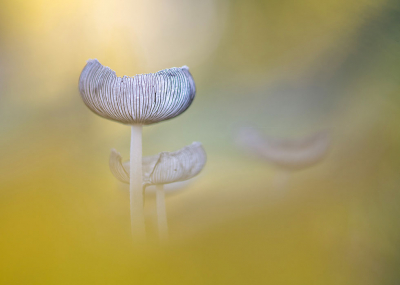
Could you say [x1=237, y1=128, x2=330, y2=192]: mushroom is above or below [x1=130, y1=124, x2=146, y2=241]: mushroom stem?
above

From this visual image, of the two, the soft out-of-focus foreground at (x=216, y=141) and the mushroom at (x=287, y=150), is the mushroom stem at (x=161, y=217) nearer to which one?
the soft out-of-focus foreground at (x=216, y=141)

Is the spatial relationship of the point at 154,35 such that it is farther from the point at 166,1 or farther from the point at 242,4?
the point at 242,4

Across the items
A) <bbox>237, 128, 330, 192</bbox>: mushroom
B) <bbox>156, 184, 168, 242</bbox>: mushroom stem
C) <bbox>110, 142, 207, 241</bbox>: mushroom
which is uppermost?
<bbox>237, 128, 330, 192</bbox>: mushroom

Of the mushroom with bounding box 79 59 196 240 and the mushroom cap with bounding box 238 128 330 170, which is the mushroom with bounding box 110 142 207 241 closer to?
the mushroom with bounding box 79 59 196 240

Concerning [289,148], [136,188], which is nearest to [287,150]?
[289,148]

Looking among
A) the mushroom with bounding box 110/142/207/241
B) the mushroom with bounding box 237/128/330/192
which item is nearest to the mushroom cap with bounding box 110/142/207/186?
the mushroom with bounding box 110/142/207/241

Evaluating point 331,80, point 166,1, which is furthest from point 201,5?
point 331,80
